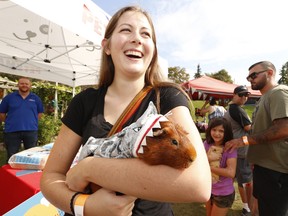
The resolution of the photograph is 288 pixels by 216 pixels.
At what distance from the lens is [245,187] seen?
418cm

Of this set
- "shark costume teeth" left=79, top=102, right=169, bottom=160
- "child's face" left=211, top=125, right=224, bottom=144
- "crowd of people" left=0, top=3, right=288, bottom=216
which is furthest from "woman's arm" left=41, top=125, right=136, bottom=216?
"child's face" left=211, top=125, right=224, bottom=144

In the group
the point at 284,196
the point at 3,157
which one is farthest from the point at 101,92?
the point at 3,157

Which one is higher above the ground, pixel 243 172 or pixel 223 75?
pixel 223 75

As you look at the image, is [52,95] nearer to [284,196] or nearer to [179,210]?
[179,210]

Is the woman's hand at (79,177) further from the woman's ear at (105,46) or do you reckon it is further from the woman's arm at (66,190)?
the woman's ear at (105,46)

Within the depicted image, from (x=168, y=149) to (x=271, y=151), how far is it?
7.78 feet

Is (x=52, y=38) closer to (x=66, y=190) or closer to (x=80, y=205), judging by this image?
(x=66, y=190)

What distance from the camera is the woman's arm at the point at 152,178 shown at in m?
0.75

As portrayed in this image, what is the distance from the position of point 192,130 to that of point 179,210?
3.82 m

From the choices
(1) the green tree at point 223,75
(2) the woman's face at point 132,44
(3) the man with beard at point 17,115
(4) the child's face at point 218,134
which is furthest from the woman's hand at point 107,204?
(1) the green tree at point 223,75

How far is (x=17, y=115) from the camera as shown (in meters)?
5.07

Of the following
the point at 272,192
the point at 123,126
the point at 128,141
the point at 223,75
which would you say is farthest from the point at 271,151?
the point at 223,75

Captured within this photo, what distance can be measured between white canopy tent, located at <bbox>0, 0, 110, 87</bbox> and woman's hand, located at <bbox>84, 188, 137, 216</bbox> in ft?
9.72

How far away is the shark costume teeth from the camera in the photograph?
0.76 meters
